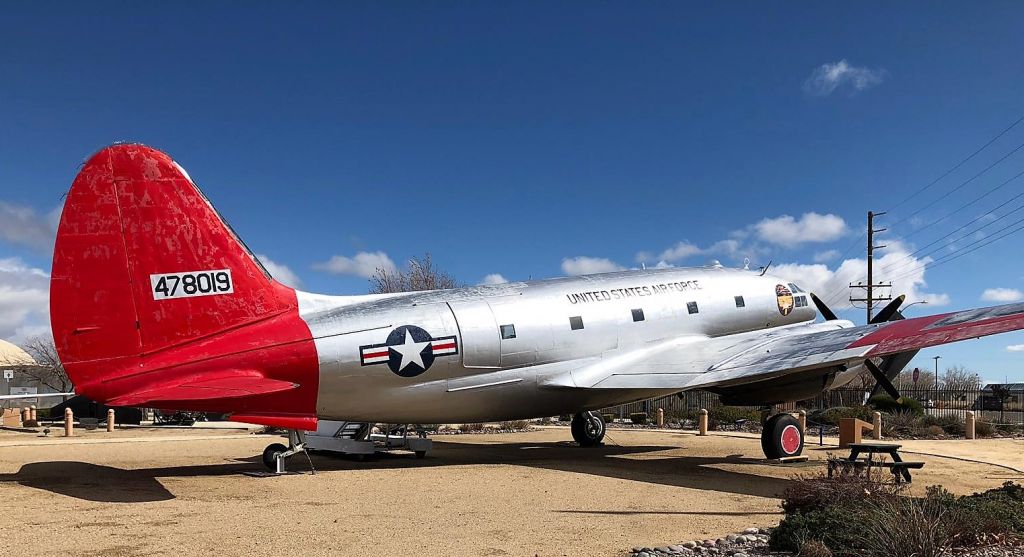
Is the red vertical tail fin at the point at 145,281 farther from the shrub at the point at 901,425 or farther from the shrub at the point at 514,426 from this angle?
the shrub at the point at 901,425

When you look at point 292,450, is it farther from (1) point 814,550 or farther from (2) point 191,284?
(1) point 814,550

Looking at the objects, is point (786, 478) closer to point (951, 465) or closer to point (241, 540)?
point (951, 465)

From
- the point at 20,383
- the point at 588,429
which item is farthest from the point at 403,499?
the point at 20,383

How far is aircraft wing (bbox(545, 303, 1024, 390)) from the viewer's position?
1614 cm

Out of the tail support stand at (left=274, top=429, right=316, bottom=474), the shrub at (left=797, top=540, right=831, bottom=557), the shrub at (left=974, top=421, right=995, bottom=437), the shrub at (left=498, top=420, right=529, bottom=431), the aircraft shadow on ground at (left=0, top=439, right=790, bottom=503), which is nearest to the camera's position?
the shrub at (left=797, top=540, right=831, bottom=557)

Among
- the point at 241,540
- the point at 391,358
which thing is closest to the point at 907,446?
the point at 391,358

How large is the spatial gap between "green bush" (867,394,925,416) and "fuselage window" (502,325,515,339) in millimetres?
25118

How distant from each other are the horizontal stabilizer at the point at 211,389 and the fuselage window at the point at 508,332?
16.9 feet

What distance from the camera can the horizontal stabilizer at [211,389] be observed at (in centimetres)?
1330

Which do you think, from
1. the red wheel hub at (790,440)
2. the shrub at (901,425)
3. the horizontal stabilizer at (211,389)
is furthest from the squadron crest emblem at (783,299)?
the horizontal stabilizer at (211,389)

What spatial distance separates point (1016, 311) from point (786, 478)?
239 inches

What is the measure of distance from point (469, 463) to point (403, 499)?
20.1ft

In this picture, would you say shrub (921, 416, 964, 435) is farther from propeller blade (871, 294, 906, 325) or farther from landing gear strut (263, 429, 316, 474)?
landing gear strut (263, 429, 316, 474)

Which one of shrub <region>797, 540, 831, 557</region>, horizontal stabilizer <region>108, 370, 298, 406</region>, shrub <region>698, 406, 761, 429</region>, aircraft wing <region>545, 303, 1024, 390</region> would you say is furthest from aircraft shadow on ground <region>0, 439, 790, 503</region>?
shrub <region>698, 406, 761, 429</region>
